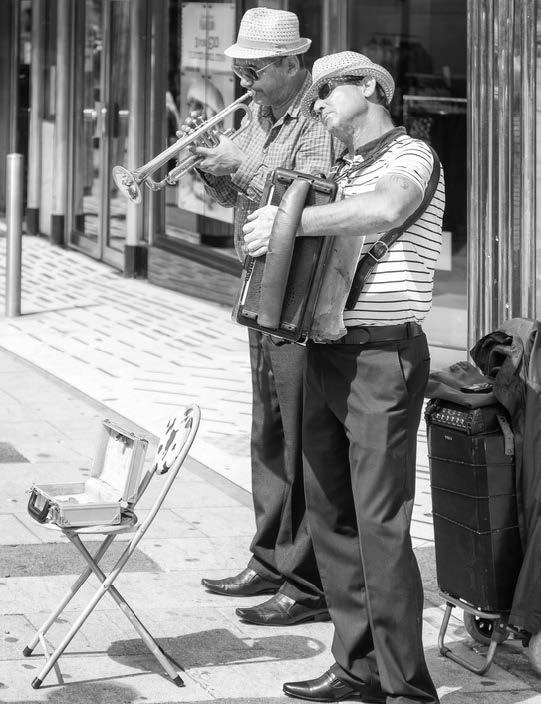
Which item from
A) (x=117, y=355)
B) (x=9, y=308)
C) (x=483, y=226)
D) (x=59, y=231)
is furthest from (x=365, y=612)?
(x=59, y=231)

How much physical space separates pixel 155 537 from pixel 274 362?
1.18m

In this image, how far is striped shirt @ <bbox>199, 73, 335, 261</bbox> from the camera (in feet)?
14.6

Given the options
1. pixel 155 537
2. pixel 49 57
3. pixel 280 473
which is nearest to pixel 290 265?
pixel 280 473

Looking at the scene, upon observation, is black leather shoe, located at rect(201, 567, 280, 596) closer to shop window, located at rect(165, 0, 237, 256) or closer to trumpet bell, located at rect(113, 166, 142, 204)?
trumpet bell, located at rect(113, 166, 142, 204)

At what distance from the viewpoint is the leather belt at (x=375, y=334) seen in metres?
3.66

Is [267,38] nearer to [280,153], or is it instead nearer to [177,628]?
[280,153]

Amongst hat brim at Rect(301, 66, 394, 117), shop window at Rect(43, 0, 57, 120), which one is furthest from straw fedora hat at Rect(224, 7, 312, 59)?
shop window at Rect(43, 0, 57, 120)

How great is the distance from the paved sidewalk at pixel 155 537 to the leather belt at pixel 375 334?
3.48 feet

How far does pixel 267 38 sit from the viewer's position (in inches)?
176

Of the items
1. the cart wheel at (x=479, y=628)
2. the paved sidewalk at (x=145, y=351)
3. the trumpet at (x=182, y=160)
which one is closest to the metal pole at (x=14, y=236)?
the paved sidewalk at (x=145, y=351)

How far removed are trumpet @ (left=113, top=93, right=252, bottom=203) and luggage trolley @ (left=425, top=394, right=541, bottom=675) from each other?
1.26 meters

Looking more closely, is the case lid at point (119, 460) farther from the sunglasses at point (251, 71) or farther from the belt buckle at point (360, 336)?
the sunglasses at point (251, 71)

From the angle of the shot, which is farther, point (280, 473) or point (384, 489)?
point (280, 473)

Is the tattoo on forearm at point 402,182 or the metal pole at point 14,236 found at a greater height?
the tattoo on forearm at point 402,182
